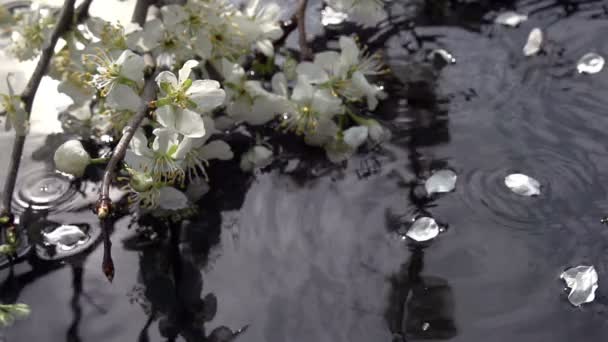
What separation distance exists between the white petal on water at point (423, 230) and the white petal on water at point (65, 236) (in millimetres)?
334

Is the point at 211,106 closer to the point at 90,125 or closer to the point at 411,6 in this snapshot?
the point at 90,125

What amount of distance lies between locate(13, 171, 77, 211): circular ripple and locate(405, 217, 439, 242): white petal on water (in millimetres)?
366

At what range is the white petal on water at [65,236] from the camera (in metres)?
0.77

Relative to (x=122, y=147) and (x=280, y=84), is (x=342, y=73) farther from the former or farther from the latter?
(x=122, y=147)

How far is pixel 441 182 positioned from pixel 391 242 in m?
0.10

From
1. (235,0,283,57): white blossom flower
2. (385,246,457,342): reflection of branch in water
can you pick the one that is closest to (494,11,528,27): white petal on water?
(235,0,283,57): white blossom flower

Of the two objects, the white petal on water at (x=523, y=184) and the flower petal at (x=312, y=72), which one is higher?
the flower petal at (x=312, y=72)

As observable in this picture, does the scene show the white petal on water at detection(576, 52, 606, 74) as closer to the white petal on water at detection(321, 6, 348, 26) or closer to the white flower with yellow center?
the white petal on water at detection(321, 6, 348, 26)

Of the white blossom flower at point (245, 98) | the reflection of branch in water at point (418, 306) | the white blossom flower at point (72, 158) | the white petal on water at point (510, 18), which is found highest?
the white petal on water at point (510, 18)

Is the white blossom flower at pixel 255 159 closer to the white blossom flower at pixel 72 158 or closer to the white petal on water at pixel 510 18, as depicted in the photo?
the white blossom flower at pixel 72 158

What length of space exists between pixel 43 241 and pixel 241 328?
237 millimetres

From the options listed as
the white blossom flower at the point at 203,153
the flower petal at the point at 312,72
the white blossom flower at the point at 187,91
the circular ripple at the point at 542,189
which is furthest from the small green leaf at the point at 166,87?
the circular ripple at the point at 542,189

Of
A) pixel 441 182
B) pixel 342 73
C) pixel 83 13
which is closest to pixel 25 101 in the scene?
pixel 83 13

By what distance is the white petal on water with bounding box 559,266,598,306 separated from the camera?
693 millimetres
